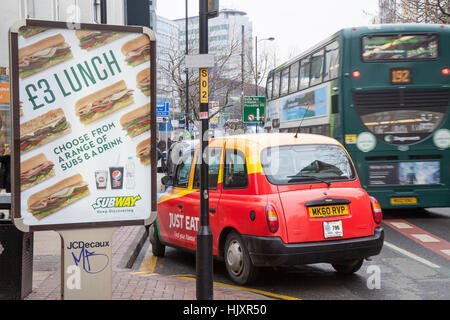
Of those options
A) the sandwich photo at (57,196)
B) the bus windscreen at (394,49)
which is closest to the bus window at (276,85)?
the bus windscreen at (394,49)

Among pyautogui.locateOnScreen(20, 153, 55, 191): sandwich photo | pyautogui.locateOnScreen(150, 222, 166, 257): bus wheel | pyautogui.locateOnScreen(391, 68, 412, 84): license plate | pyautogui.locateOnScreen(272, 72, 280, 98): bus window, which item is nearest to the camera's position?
pyautogui.locateOnScreen(20, 153, 55, 191): sandwich photo

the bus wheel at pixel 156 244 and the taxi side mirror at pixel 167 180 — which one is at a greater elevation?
the taxi side mirror at pixel 167 180

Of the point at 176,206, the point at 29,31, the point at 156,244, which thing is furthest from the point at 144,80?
the point at 156,244

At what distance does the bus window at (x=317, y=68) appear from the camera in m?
13.3

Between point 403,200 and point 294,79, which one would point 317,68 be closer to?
point 294,79

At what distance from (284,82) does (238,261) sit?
36.7 feet

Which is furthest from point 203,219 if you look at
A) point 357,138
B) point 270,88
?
point 270,88

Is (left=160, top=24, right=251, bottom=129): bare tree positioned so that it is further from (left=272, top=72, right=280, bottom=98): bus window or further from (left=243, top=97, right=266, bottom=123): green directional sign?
(left=272, top=72, right=280, bottom=98): bus window

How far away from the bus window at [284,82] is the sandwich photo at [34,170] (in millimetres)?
12411

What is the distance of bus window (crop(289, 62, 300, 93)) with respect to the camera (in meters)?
15.4

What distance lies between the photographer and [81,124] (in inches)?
187

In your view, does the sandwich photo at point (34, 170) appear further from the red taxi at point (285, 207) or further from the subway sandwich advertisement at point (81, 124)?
the red taxi at point (285, 207)

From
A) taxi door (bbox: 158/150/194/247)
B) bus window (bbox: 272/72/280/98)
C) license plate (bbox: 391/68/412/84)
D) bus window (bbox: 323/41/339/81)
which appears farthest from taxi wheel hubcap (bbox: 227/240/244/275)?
bus window (bbox: 272/72/280/98)

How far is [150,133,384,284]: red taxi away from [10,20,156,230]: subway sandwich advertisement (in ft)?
5.24
